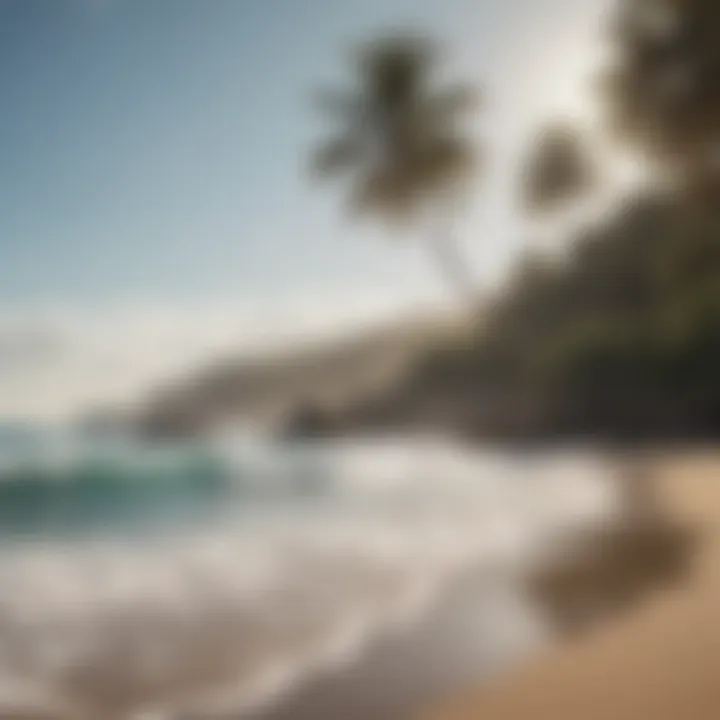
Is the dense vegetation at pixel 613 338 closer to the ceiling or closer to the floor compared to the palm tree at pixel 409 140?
closer to the floor

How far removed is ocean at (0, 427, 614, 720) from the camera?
1188 millimetres

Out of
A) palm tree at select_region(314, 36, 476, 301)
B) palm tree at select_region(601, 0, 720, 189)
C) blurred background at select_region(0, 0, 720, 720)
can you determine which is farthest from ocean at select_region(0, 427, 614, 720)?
palm tree at select_region(601, 0, 720, 189)

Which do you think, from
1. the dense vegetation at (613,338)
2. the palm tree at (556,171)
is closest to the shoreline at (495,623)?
the dense vegetation at (613,338)

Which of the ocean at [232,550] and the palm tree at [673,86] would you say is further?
the palm tree at [673,86]

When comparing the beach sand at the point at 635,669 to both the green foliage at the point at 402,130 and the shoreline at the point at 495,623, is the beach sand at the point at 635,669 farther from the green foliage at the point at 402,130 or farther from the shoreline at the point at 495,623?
the green foliage at the point at 402,130

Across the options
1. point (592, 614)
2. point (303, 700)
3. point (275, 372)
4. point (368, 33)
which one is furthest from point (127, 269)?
point (592, 614)

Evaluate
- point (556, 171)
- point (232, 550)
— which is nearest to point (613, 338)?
point (556, 171)

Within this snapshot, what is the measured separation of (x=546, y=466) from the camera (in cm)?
130

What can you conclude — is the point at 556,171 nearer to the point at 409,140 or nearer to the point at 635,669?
the point at 409,140

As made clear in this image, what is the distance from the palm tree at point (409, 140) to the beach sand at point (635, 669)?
58cm

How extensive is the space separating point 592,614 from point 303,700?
1.47 feet

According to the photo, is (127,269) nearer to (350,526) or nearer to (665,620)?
(350,526)

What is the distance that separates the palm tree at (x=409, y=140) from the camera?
4.39ft

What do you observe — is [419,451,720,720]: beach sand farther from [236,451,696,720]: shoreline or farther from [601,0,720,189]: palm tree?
[601,0,720,189]: palm tree
